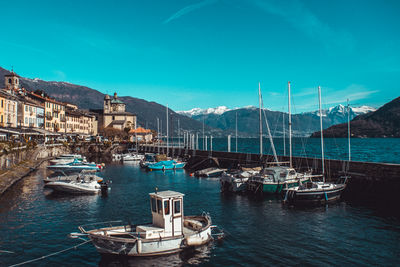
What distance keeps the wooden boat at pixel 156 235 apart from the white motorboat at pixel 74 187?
70.8 feet

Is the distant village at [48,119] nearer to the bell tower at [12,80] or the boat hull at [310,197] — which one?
the bell tower at [12,80]

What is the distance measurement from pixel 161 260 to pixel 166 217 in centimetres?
257

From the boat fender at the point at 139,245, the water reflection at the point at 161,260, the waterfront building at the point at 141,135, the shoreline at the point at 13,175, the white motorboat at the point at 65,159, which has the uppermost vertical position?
the waterfront building at the point at 141,135

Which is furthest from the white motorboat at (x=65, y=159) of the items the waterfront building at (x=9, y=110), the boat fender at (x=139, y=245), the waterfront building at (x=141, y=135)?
the waterfront building at (x=141, y=135)

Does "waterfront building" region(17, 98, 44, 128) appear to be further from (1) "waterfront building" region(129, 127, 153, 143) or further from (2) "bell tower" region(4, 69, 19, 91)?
(1) "waterfront building" region(129, 127, 153, 143)

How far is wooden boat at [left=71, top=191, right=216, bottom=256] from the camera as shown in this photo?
18.7 m

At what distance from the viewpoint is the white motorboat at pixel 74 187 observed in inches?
1571

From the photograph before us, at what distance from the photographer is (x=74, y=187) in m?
40.2

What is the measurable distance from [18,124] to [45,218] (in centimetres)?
6607

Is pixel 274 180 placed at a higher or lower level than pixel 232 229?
higher

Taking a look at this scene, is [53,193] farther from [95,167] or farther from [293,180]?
[293,180]

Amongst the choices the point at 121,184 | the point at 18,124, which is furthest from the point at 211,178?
the point at 18,124

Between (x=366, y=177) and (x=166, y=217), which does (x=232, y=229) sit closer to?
(x=166, y=217)

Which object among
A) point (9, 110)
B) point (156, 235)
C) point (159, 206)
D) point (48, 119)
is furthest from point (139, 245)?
point (48, 119)
